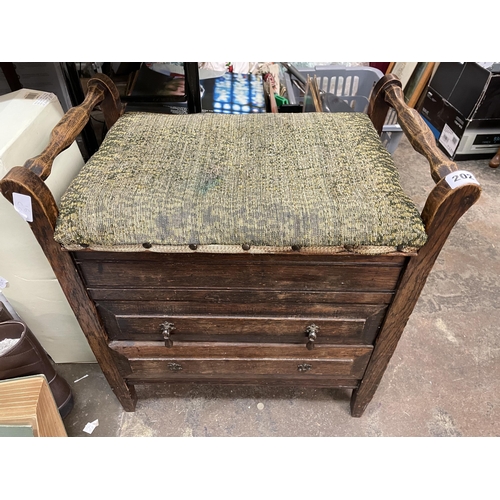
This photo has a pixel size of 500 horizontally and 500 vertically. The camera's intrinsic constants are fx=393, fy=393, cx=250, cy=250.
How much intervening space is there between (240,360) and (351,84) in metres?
1.40

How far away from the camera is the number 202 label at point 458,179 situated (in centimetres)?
66

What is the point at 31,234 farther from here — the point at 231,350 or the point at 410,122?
the point at 410,122

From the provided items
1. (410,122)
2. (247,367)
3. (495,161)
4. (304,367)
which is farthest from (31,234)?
(495,161)

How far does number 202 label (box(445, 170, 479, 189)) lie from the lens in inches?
25.8

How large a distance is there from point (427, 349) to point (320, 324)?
2.35 ft

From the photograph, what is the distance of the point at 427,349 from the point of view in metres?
1.41

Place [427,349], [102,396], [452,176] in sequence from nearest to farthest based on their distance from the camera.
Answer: [452,176] → [102,396] → [427,349]

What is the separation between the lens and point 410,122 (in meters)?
0.87

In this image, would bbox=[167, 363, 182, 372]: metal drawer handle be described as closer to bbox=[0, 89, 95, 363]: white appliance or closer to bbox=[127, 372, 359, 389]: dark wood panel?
bbox=[127, 372, 359, 389]: dark wood panel

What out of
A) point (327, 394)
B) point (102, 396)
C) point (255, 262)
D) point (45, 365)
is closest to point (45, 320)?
point (45, 365)

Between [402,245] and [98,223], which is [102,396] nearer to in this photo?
[98,223]

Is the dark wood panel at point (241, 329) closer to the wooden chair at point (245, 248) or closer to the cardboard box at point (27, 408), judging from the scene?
the wooden chair at point (245, 248)

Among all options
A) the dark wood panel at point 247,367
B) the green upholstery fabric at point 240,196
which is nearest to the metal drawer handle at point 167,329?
the dark wood panel at point 247,367

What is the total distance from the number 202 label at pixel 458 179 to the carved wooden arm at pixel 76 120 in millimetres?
715
